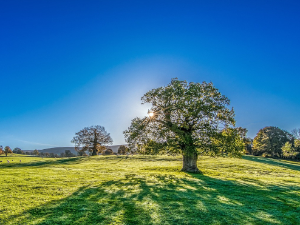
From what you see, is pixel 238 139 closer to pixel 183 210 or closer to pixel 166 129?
pixel 166 129

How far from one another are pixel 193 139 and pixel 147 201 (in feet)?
56.8

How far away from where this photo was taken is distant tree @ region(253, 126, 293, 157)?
77438mm

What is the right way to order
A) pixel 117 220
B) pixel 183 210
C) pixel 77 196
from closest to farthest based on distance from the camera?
pixel 117 220 → pixel 183 210 → pixel 77 196

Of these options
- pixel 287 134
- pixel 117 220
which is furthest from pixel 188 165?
pixel 287 134

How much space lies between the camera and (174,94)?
25766 mm

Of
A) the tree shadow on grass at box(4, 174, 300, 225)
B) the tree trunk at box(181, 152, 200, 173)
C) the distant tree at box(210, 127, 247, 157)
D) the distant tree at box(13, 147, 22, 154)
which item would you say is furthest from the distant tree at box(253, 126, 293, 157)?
the distant tree at box(13, 147, 22, 154)

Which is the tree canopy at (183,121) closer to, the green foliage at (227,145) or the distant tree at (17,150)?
the green foliage at (227,145)

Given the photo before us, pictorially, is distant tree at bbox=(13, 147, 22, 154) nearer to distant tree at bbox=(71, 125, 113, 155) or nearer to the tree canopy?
distant tree at bbox=(71, 125, 113, 155)

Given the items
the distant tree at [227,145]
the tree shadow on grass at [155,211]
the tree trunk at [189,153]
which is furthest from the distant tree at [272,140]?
the tree shadow on grass at [155,211]

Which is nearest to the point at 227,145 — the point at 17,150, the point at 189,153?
the point at 189,153

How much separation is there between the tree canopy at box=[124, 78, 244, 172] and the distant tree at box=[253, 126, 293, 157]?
208ft

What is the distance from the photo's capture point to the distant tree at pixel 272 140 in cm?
7744

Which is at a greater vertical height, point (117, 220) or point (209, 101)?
point (209, 101)

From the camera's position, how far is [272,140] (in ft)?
257
